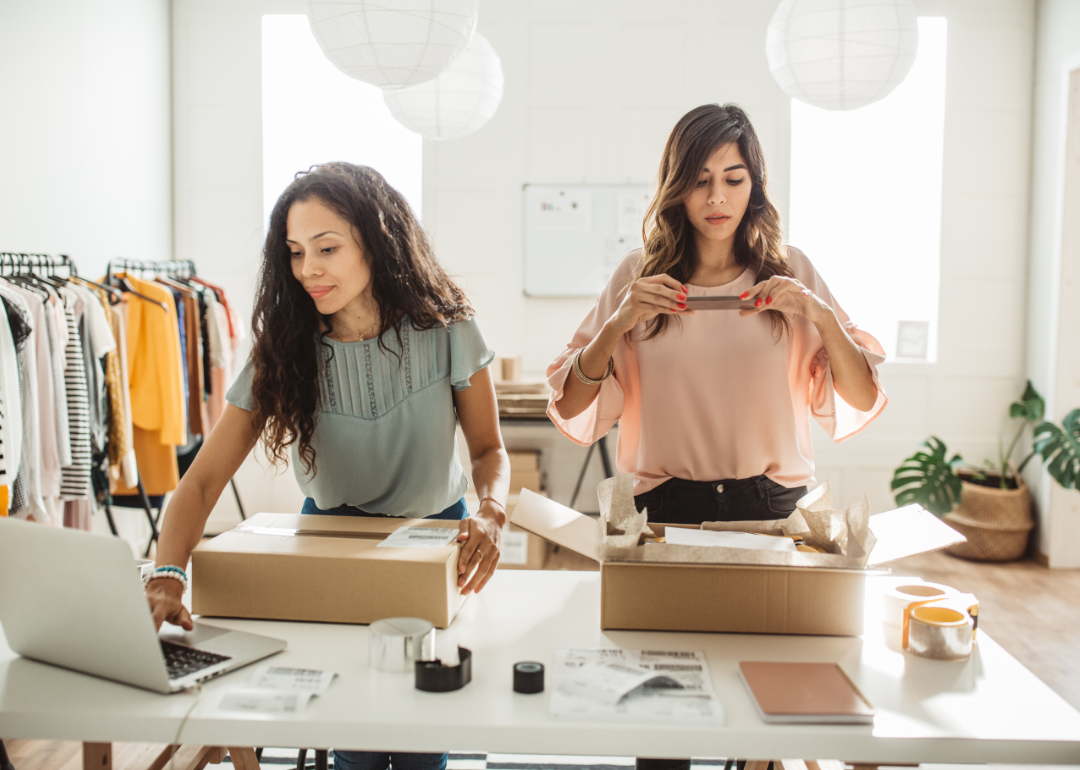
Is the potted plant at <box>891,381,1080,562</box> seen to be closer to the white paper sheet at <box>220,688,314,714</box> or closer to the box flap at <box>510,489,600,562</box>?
the box flap at <box>510,489,600,562</box>

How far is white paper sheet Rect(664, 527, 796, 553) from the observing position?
3.93ft

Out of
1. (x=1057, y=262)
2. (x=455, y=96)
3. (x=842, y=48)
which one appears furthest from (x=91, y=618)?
(x=1057, y=262)

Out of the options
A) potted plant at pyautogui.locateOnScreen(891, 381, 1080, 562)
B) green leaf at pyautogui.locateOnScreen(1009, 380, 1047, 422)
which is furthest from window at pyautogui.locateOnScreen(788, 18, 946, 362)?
potted plant at pyautogui.locateOnScreen(891, 381, 1080, 562)

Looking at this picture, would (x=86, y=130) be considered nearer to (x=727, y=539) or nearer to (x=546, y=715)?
(x=727, y=539)

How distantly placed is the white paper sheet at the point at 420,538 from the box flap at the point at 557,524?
0.36 ft

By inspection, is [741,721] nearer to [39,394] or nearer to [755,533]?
[755,533]

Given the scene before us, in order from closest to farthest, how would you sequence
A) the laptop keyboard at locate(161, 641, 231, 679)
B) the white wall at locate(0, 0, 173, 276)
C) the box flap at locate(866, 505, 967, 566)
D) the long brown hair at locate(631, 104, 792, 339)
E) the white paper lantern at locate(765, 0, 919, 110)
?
1. the laptop keyboard at locate(161, 641, 231, 679)
2. the box flap at locate(866, 505, 967, 566)
3. the long brown hair at locate(631, 104, 792, 339)
4. the white paper lantern at locate(765, 0, 919, 110)
5. the white wall at locate(0, 0, 173, 276)

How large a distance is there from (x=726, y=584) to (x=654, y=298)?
507 millimetres

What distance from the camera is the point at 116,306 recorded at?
3.25 metres

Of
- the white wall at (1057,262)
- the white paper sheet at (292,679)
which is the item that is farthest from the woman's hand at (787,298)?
the white wall at (1057,262)

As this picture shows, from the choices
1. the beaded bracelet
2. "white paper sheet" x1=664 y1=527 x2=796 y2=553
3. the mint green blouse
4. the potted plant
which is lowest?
the potted plant

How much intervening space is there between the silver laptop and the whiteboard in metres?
3.59

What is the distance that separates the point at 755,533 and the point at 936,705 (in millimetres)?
382

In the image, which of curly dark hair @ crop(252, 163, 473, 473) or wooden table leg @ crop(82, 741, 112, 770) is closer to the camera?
wooden table leg @ crop(82, 741, 112, 770)
